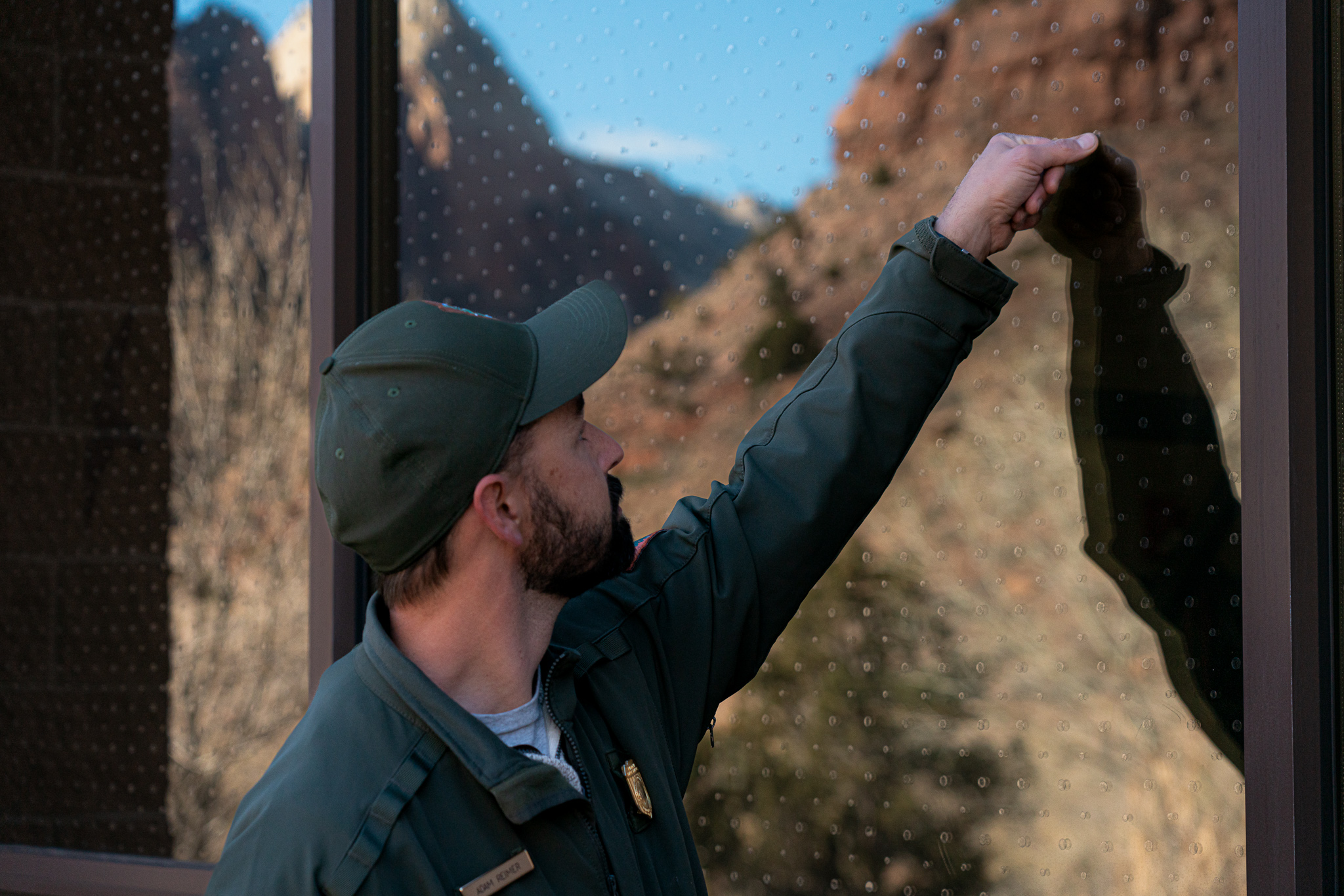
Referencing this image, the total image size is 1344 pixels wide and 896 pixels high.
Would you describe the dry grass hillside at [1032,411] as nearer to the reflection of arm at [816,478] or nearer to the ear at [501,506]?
the reflection of arm at [816,478]

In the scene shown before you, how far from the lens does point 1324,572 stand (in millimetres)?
1522

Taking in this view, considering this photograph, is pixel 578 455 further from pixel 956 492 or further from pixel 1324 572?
pixel 1324 572

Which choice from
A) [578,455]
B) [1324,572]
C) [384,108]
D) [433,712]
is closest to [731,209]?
[384,108]

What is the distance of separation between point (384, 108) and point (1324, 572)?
2017 millimetres

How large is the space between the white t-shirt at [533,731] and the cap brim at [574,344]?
12.8 inches

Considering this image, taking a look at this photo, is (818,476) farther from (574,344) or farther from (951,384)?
(951,384)

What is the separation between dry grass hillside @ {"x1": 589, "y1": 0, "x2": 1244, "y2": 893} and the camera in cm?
170

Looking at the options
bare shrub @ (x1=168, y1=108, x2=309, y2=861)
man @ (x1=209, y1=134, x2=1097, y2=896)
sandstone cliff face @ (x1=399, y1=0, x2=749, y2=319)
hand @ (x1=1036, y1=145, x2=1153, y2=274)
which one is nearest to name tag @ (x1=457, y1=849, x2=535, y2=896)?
man @ (x1=209, y1=134, x2=1097, y2=896)

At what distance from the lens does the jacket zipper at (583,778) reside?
1.13 metres

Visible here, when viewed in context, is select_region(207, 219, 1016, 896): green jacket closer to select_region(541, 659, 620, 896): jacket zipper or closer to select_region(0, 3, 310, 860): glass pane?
select_region(541, 659, 620, 896): jacket zipper

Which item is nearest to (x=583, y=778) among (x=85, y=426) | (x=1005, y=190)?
(x=1005, y=190)

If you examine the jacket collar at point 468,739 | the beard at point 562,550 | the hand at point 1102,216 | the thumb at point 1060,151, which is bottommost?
the jacket collar at point 468,739

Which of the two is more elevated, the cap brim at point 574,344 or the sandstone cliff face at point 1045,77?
the sandstone cliff face at point 1045,77

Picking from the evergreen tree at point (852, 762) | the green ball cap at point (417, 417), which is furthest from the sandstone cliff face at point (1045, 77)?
the green ball cap at point (417, 417)
